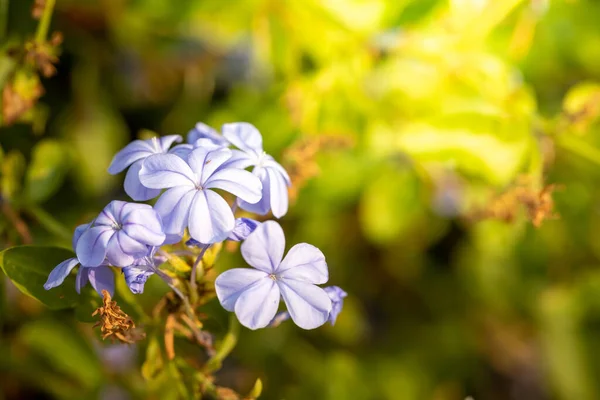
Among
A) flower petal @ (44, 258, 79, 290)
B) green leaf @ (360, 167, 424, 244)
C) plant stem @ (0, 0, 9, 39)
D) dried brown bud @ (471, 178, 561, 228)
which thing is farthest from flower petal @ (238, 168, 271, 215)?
green leaf @ (360, 167, 424, 244)

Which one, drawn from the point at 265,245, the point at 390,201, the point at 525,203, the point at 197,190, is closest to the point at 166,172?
→ the point at 197,190

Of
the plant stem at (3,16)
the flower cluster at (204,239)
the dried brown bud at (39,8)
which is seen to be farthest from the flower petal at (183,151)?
the plant stem at (3,16)

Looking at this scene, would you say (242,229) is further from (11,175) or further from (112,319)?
(11,175)

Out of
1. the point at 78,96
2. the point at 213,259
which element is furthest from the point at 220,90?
the point at 213,259

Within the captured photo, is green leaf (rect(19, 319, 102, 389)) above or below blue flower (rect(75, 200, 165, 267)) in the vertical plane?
below

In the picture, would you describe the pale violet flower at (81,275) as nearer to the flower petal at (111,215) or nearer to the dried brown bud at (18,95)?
the flower petal at (111,215)

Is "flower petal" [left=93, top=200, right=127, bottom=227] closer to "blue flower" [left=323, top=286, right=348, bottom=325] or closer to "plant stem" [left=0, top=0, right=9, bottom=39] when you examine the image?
"blue flower" [left=323, top=286, right=348, bottom=325]
